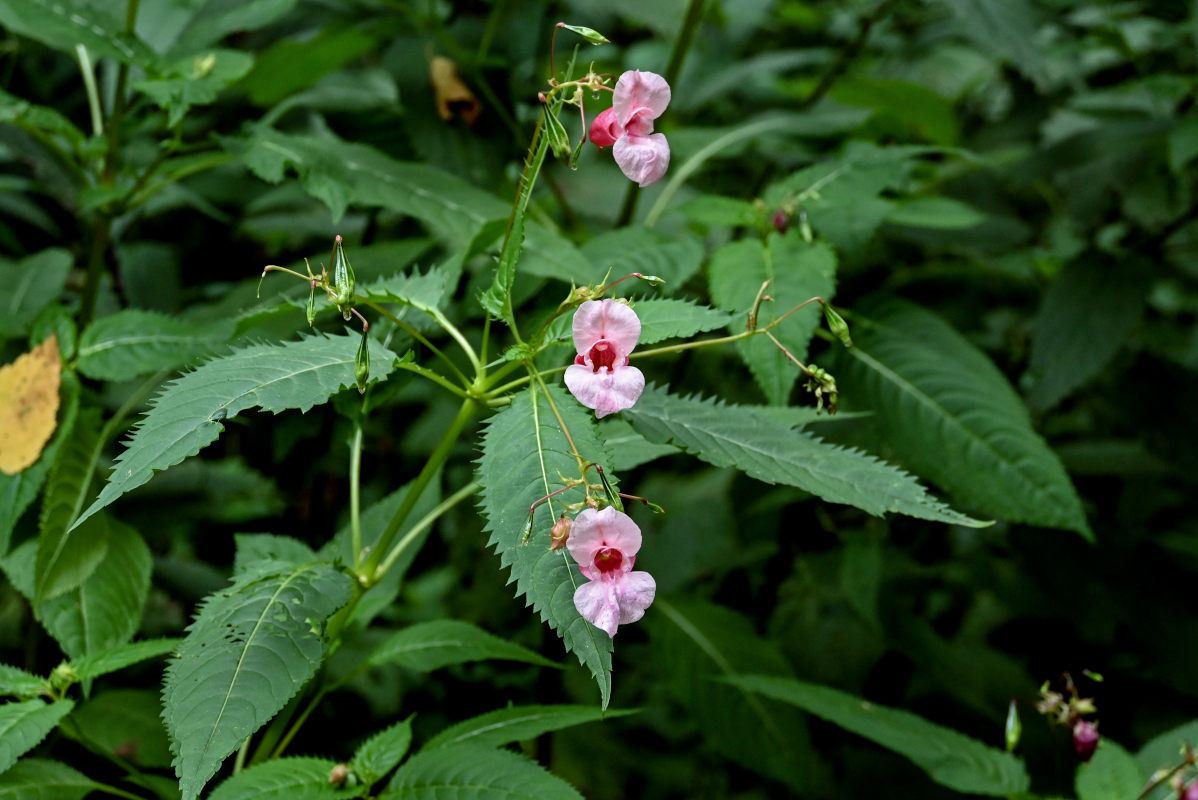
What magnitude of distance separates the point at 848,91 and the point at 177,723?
6.73 ft

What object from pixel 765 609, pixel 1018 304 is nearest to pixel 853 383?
pixel 765 609

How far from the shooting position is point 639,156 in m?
0.99

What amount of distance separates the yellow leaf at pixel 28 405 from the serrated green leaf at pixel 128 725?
0.43 meters

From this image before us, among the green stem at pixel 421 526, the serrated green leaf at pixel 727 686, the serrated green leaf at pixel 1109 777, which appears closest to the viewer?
the green stem at pixel 421 526

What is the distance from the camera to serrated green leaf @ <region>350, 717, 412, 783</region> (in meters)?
1.10

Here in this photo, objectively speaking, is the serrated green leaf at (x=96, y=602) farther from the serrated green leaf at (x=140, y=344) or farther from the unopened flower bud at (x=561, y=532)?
the unopened flower bud at (x=561, y=532)

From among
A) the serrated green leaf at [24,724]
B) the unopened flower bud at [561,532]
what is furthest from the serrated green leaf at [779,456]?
the serrated green leaf at [24,724]

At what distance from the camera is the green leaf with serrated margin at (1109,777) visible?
1341 millimetres

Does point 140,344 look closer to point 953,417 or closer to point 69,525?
point 69,525

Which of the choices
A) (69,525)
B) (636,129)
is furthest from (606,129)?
(69,525)

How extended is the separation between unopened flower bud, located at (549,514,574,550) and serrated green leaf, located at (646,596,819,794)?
95cm

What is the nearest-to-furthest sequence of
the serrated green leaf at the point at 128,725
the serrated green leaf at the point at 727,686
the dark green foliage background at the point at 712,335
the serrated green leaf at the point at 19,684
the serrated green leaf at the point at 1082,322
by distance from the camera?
the serrated green leaf at the point at 19,684, the serrated green leaf at the point at 128,725, the dark green foliage background at the point at 712,335, the serrated green leaf at the point at 727,686, the serrated green leaf at the point at 1082,322

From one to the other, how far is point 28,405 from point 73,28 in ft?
2.11

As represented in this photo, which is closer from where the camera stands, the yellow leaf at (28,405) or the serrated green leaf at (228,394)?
the serrated green leaf at (228,394)
